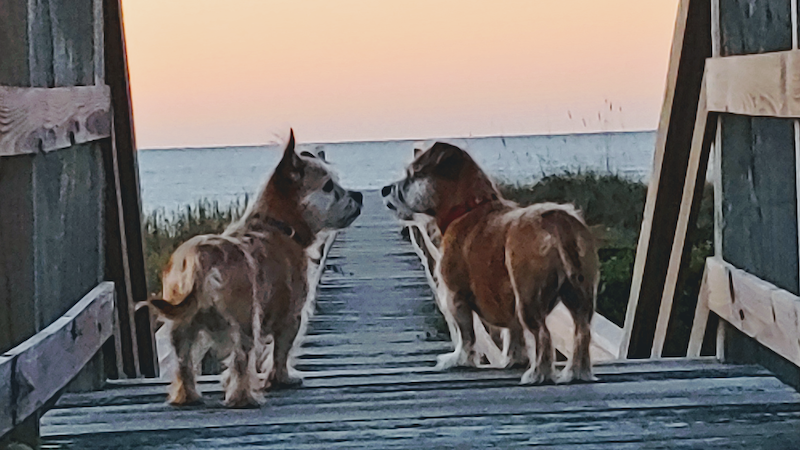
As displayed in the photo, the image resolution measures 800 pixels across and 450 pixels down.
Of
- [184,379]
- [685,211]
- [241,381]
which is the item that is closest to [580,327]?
[685,211]

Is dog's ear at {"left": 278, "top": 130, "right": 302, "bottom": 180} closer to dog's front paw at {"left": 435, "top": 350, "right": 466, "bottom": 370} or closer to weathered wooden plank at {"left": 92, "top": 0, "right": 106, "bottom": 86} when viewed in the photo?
weathered wooden plank at {"left": 92, "top": 0, "right": 106, "bottom": 86}

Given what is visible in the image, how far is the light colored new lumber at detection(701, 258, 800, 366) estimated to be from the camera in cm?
281

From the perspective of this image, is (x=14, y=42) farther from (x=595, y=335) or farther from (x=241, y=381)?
(x=595, y=335)

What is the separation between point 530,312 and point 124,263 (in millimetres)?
1538

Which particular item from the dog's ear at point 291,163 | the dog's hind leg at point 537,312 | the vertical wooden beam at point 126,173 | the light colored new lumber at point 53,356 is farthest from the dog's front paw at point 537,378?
the vertical wooden beam at point 126,173

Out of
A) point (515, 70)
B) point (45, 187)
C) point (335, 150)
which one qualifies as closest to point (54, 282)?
point (45, 187)

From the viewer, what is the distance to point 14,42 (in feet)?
7.95

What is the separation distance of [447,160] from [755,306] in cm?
112

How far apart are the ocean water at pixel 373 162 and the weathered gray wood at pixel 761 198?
2.34 feet

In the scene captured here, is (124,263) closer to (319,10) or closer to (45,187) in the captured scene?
(45,187)

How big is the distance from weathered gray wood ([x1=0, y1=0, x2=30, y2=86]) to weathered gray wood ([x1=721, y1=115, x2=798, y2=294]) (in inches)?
84.3

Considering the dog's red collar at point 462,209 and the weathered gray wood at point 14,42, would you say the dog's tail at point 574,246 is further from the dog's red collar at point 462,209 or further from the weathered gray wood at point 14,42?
the weathered gray wood at point 14,42

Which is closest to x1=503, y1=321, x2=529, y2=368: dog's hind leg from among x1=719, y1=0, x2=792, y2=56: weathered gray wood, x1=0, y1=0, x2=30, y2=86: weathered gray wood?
x1=719, y1=0, x2=792, y2=56: weathered gray wood

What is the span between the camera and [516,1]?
3.89 meters
